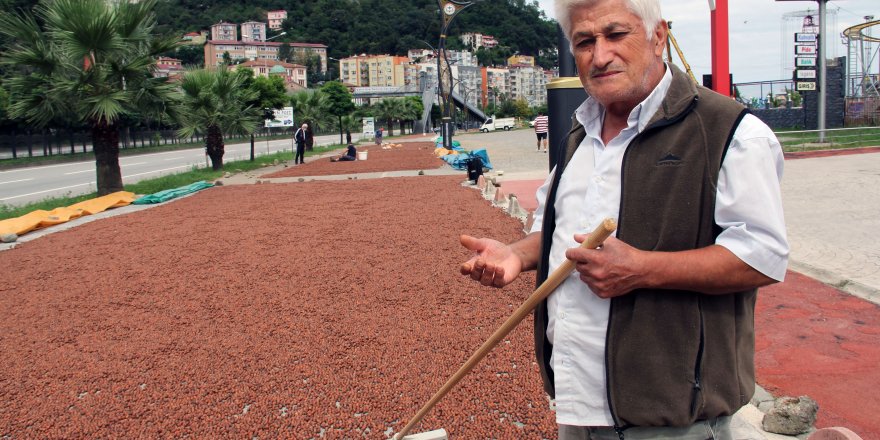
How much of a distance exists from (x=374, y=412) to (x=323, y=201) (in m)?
10.2

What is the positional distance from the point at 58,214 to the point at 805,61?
23986mm

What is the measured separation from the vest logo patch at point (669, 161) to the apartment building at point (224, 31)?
192 m

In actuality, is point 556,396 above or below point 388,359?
above

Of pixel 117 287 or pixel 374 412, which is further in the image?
pixel 117 287

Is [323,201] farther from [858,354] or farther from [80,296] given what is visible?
[858,354]

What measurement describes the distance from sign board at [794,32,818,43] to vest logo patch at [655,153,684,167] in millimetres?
26943

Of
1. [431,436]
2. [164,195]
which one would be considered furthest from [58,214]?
[431,436]

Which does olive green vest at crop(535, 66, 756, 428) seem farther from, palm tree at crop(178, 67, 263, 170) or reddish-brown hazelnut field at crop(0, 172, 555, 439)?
palm tree at crop(178, 67, 263, 170)

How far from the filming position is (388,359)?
4.61m

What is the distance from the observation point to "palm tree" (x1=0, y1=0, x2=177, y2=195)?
14.5 meters

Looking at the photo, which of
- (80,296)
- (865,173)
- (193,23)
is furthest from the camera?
(193,23)

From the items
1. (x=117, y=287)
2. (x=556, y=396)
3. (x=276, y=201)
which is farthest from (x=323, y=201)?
(x=556, y=396)

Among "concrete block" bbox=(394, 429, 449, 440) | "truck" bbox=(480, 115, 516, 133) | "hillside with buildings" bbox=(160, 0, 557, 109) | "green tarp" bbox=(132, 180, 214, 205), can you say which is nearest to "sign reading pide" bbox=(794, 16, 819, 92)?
"green tarp" bbox=(132, 180, 214, 205)

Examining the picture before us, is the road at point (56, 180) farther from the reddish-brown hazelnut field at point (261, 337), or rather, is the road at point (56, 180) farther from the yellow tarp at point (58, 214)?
the reddish-brown hazelnut field at point (261, 337)
